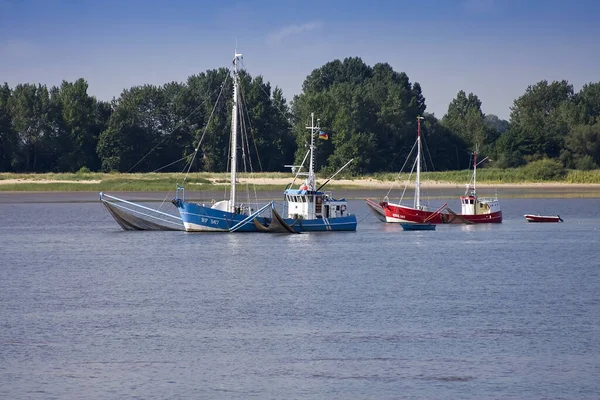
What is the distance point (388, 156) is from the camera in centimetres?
13875

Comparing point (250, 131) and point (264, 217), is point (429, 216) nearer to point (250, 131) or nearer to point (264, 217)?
point (264, 217)

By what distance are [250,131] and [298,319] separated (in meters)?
98.6

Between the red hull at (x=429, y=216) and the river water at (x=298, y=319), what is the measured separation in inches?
449

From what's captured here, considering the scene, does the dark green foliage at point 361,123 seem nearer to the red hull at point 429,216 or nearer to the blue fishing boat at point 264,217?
the red hull at point 429,216

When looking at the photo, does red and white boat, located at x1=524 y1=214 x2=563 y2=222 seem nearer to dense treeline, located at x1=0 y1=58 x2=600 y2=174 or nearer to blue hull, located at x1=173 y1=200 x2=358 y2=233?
blue hull, located at x1=173 y1=200 x2=358 y2=233

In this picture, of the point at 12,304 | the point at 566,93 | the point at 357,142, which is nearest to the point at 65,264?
the point at 12,304

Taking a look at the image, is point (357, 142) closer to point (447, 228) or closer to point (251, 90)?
point (251, 90)

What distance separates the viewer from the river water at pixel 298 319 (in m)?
24.6

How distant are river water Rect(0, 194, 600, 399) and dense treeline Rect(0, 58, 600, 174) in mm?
65851

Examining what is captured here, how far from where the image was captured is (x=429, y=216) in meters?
72.6

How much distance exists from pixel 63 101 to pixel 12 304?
3825 inches

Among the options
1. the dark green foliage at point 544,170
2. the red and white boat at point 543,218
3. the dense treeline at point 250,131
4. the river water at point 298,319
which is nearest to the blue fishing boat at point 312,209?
the river water at point 298,319

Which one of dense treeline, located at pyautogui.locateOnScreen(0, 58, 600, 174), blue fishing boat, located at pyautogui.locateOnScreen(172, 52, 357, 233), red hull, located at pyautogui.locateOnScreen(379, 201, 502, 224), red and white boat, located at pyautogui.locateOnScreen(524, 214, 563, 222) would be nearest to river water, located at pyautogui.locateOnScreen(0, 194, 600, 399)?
blue fishing boat, located at pyautogui.locateOnScreen(172, 52, 357, 233)

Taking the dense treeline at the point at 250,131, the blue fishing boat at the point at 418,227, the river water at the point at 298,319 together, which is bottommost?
the river water at the point at 298,319
